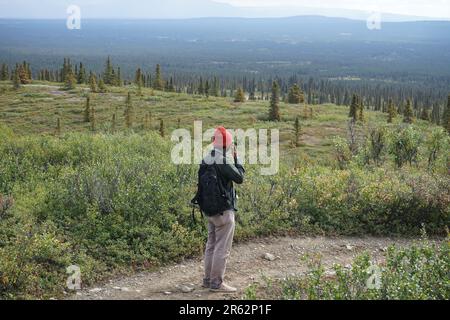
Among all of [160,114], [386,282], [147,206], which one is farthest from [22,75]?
[386,282]

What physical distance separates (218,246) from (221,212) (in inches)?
23.5

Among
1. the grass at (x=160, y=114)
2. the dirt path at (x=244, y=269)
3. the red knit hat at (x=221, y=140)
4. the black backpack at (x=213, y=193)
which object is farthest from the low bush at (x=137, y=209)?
the grass at (x=160, y=114)

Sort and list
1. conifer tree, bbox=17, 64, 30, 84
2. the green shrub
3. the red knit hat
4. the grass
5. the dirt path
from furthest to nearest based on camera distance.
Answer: conifer tree, bbox=17, 64, 30, 84 → the grass → the dirt path → the red knit hat → the green shrub

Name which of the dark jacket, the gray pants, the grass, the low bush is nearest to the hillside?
the low bush

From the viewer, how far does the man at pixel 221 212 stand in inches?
303

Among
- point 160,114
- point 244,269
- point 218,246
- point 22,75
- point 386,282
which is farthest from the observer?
point 22,75

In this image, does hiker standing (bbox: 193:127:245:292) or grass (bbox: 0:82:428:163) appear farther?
grass (bbox: 0:82:428:163)

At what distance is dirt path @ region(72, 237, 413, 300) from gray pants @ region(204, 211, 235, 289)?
256mm

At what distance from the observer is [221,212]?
7789 mm

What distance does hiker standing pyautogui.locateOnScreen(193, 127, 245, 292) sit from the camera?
7.71 m

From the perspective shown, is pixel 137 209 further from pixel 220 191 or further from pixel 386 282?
pixel 386 282

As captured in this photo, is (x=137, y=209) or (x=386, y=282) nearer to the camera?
(x=386, y=282)

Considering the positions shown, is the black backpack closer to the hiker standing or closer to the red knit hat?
the hiker standing

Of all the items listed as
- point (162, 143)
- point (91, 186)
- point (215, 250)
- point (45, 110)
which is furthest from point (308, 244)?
point (45, 110)
